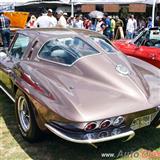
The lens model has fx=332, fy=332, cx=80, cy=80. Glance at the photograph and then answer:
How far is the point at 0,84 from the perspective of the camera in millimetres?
5922

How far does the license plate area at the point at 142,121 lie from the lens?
3.74 meters

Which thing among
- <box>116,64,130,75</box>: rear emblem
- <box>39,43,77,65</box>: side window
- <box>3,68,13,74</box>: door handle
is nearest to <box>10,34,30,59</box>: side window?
<box>3,68,13,74</box>: door handle

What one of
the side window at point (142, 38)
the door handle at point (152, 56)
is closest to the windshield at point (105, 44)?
the door handle at point (152, 56)

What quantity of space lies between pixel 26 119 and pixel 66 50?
107 centimetres

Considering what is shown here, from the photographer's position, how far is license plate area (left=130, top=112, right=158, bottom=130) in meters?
3.74

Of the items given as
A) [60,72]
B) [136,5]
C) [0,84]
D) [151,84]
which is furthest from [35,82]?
[136,5]

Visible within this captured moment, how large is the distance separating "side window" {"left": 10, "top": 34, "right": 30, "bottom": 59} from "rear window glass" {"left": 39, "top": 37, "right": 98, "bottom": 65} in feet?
1.93

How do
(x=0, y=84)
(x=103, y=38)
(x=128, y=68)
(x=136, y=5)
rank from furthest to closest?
(x=136, y=5) < (x=0, y=84) < (x=103, y=38) < (x=128, y=68)

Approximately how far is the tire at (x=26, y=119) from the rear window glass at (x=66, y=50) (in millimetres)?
654

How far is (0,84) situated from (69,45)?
189cm

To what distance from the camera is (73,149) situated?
411cm

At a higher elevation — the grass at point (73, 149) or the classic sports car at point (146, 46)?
the classic sports car at point (146, 46)

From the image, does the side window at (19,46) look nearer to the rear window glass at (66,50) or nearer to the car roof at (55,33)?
the car roof at (55,33)

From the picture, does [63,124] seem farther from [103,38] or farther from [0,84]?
[0,84]
